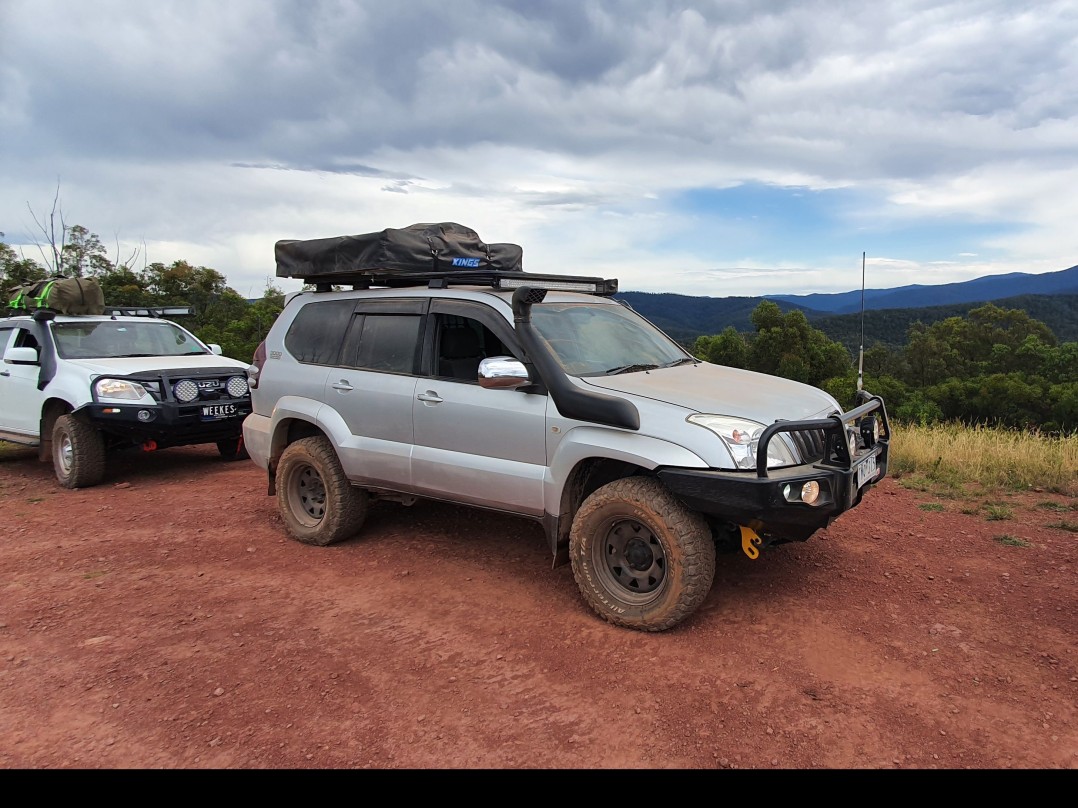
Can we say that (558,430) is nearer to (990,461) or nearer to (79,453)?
(990,461)

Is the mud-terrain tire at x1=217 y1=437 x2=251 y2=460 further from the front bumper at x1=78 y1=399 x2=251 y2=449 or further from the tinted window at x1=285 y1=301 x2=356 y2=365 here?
the tinted window at x1=285 y1=301 x2=356 y2=365

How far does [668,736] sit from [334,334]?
3.75 metres

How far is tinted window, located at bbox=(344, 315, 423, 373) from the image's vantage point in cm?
496

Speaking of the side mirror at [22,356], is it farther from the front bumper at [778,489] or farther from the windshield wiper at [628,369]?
the front bumper at [778,489]

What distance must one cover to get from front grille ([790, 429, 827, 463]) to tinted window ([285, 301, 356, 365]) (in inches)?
130

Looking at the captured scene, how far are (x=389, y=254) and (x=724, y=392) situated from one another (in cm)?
253

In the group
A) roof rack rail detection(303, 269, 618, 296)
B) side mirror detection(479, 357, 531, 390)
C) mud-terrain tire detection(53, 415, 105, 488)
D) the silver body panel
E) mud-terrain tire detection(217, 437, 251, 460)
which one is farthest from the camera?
mud-terrain tire detection(217, 437, 251, 460)

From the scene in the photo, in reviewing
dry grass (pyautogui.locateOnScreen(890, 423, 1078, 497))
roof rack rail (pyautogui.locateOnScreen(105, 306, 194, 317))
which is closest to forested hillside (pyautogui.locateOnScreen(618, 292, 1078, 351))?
dry grass (pyautogui.locateOnScreen(890, 423, 1078, 497))

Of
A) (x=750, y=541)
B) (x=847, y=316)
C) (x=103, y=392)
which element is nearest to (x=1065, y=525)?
(x=750, y=541)

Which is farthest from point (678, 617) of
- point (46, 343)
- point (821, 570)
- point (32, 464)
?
point (32, 464)

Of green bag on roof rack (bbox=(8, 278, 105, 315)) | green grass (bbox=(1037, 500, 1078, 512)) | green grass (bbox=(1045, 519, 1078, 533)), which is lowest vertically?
green grass (bbox=(1045, 519, 1078, 533))

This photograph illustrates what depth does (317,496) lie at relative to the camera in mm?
5609

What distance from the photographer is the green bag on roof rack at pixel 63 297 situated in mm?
8297

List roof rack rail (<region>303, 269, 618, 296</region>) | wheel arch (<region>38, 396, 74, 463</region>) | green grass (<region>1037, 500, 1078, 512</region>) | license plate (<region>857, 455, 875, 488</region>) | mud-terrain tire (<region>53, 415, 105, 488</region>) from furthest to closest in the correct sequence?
1. wheel arch (<region>38, 396, 74, 463</region>)
2. mud-terrain tire (<region>53, 415, 105, 488</region>)
3. green grass (<region>1037, 500, 1078, 512</region>)
4. roof rack rail (<region>303, 269, 618, 296</region>)
5. license plate (<region>857, 455, 875, 488</region>)
